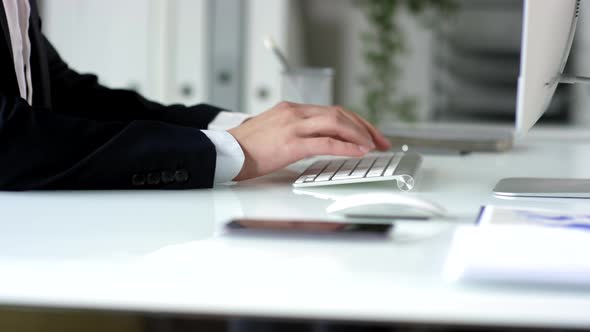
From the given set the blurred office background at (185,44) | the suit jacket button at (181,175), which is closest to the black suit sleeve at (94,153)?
the suit jacket button at (181,175)

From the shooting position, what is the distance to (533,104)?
104 cm

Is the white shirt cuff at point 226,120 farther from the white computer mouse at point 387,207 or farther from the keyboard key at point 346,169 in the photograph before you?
the white computer mouse at point 387,207

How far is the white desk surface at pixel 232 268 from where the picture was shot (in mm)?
596

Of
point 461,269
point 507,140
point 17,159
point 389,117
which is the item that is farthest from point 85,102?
point 389,117

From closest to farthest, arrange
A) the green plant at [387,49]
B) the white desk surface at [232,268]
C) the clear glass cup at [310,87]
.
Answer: the white desk surface at [232,268] → the clear glass cup at [310,87] → the green plant at [387,49]

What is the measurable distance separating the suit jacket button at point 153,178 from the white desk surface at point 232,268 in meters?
0.07

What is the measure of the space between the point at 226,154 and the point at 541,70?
0.42 m

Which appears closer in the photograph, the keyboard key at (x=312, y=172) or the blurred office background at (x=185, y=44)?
the keyboard key at (x=312, y=172)

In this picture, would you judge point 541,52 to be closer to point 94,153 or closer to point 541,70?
point 541,70

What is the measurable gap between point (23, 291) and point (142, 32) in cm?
323

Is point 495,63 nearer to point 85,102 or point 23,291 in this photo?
point 85,102

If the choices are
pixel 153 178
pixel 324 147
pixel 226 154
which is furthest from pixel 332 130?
pixel 153 178

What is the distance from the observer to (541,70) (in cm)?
104

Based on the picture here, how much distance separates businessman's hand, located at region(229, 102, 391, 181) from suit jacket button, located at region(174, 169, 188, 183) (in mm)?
81
